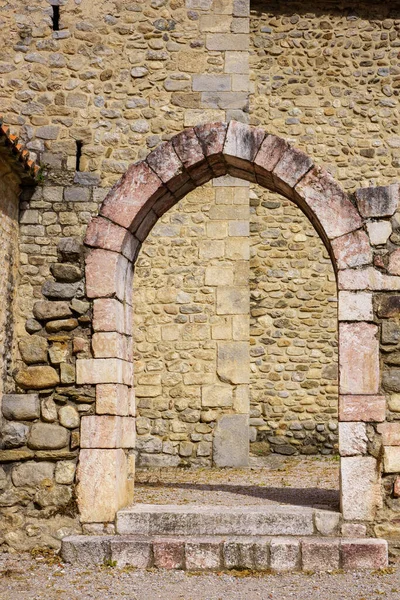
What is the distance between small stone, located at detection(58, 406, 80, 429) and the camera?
564cm

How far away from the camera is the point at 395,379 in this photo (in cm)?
547

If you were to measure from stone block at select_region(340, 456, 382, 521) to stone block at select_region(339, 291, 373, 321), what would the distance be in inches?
39.2

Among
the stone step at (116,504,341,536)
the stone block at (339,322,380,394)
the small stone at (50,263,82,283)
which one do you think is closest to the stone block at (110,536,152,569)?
the stone step at (116,504,341,536)

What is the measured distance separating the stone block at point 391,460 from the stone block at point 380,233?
148 cm

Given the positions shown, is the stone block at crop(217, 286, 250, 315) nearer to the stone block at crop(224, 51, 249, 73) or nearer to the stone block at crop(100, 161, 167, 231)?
the stone block at crop(224, 51, 249, 73)

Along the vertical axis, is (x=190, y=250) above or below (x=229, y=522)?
above

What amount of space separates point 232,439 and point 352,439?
4271 millimetres

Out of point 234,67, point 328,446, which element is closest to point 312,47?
point 234,67

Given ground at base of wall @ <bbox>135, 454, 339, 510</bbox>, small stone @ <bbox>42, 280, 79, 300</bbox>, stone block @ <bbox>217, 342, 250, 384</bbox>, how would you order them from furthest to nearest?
stone block @ <bbox>217, 342, 250, 384</bbox> → ground at base of wall @ <bbox>135, 454, 339, 510</bbox> → small stone @ <bbox>42, 280, 79, 300</bbox>

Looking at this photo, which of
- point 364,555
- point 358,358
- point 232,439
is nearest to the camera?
point 364,555

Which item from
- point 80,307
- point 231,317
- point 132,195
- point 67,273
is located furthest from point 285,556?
point 231,317

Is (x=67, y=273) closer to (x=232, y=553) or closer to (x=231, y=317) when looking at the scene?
(x=232, y=553)

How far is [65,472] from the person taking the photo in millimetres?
5598

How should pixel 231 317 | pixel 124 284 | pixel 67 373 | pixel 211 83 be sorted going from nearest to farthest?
pixel 67 373, pixel 124 284, pixel 211 83, pixel 231 317
